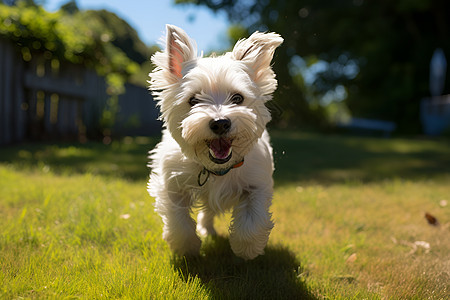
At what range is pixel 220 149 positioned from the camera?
263 cm

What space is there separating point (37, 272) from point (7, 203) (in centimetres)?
205

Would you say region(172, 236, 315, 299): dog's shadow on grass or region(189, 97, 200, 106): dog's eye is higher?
region(189, 97, 200, 106): dog's eye

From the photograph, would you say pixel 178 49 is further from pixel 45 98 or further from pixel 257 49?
pixel 45 98

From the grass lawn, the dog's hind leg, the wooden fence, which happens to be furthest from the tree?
the dog's hind leg

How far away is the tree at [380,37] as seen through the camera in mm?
18750

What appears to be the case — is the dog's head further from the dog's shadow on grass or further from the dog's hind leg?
the dog's hind leg

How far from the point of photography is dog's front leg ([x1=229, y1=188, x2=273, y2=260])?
8.94 feet

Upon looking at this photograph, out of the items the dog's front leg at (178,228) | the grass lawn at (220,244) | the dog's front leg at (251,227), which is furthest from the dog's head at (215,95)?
the grass lawn at (220,244)

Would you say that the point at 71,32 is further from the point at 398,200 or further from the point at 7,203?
the point at 398,200

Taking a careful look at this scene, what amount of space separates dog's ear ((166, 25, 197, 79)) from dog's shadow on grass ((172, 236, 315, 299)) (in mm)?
1379

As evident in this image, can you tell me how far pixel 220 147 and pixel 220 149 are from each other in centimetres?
1

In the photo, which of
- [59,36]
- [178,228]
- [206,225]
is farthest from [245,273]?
[59,36]

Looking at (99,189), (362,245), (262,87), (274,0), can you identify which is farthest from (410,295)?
(274,0)

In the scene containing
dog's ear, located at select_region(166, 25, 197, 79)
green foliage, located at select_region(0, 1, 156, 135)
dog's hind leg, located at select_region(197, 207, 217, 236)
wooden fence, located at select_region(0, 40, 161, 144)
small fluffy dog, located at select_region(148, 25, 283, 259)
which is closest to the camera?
small fluffy dog, located at select_region(148, 25, 283, 259)
